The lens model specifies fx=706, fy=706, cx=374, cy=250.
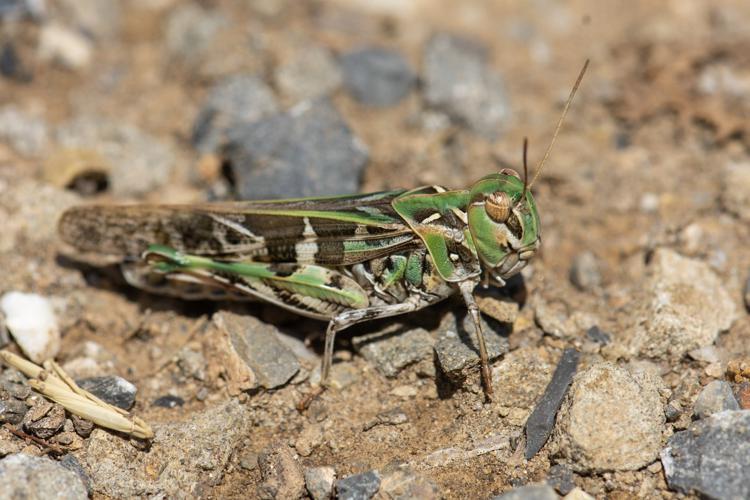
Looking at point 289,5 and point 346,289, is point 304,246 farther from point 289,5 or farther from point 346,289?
point 289,5

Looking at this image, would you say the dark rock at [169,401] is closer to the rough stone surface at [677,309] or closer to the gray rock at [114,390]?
the gray rock at [114,390]

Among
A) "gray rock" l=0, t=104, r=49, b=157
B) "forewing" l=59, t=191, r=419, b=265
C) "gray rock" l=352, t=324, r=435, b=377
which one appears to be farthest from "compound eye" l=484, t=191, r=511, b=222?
"gray rock" l=0, t=104, r=49, b=157

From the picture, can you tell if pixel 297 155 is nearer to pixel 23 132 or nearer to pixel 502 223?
pixel 502 223

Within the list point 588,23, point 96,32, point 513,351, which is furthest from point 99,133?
point 588,23

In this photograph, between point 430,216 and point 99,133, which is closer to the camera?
point 430,216

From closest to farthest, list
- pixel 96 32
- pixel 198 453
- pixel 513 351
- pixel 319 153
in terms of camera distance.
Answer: pixel 198 453, pixel 513 351, pixel 319 153, pixel 96 32

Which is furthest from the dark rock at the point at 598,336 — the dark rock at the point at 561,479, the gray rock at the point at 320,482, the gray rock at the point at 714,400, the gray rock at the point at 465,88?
the gray rock at the point at 465,88

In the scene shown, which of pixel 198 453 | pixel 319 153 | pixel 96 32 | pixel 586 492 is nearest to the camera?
pixel 586 492

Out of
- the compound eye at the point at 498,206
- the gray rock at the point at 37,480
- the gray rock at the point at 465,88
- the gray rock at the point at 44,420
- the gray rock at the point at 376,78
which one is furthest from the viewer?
the gray rock at the point at 376,78
